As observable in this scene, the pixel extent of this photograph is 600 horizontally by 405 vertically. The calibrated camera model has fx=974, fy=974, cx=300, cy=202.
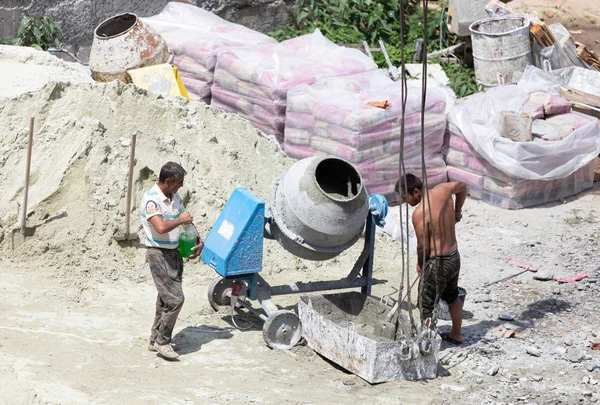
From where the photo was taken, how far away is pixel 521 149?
9766mm

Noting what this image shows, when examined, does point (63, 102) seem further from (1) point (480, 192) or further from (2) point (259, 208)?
(1) point (480, 192)

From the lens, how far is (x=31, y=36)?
38.2 feet

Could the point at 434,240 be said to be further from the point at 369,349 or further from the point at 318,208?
the point at 369,349

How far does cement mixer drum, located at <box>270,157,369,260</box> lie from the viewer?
659 cm

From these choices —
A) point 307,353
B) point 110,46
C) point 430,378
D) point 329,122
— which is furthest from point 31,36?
point 430,378

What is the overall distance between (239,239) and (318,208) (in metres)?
0.57

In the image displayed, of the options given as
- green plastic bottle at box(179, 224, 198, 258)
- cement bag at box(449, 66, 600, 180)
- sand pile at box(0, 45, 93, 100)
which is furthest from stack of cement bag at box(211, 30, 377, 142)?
green plastic bottle at box(179, 224, 198, 258)

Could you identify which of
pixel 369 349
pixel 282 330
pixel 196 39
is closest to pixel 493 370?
pixel 369 349

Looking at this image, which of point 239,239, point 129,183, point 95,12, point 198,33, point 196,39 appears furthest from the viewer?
point 95,12

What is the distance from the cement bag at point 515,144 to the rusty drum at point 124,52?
3.29 meters

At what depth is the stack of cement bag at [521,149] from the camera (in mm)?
9844

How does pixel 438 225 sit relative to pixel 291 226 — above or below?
above

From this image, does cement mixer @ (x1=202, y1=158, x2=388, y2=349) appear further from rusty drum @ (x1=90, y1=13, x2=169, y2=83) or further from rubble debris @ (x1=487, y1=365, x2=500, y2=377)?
rusty drum @ (x1=90, y1=13, x2=169, y2=83)

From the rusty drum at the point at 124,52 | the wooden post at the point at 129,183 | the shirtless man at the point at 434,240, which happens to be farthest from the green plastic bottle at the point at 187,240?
the rusty drum at the point at 124,52
